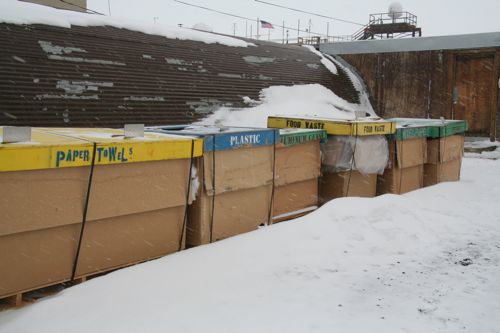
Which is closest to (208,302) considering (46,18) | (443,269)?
(443,269)

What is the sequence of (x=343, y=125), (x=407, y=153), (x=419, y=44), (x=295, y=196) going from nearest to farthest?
(x=295, y=196)
(x=343, y=125)
(x=407, y=153)
(x=419, y=44)

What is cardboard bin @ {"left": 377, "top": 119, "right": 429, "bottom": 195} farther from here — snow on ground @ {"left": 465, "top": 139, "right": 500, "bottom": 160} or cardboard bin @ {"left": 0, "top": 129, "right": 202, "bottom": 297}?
snow on ground @ {"left": 465, "top": 139, "right": 500, "bottom": 160}

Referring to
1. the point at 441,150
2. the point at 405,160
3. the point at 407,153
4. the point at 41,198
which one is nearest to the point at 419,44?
the point at 441,150

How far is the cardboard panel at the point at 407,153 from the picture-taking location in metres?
8.55

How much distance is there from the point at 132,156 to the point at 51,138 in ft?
2.36

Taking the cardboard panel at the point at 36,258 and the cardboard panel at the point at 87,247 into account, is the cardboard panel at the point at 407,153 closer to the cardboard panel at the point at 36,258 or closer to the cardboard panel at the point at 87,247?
the cardboard panel at the point at 87,247

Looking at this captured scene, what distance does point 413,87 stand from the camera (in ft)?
56.3

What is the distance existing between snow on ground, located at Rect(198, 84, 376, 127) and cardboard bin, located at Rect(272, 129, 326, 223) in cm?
417

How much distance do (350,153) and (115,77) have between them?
5.38 metres

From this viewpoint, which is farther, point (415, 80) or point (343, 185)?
point (415, 80)

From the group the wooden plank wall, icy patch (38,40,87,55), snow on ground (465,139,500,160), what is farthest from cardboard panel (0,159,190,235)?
the wooden plank wall

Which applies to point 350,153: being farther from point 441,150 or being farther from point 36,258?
point 36,258

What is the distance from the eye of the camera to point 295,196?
7.07 metres

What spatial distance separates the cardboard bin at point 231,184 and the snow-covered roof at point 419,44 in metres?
12.3
